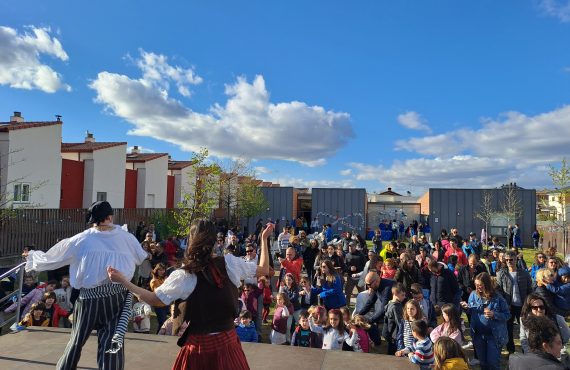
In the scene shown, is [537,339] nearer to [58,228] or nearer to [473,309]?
[473,309]

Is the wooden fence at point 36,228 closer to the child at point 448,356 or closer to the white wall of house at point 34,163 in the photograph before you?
the white wall of house at point 34,163

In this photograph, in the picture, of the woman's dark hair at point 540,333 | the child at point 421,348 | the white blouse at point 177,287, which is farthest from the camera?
the child at point 421,348

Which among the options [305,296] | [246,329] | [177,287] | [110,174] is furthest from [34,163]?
[177,287]

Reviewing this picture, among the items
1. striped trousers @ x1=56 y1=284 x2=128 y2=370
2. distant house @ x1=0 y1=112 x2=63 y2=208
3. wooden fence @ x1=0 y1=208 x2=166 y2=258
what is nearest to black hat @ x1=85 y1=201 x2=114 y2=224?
striped trousers @ x1=56 y1=284 x2=128 y2=370

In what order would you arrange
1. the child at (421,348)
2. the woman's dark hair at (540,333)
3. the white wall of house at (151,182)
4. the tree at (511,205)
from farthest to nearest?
the white wall of house at (151,182) < the tree at (511,205) < the child at (421,348) < the woman's dark hair at (540,333)

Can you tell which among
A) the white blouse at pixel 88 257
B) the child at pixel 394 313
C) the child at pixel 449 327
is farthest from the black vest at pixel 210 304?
the child at pixel 394 313

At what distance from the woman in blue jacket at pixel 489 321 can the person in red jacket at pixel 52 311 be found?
20.1 feet

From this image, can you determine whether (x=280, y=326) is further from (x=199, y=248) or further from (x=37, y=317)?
(x=199, y=248)

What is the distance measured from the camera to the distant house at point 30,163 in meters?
17.2

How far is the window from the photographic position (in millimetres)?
17734

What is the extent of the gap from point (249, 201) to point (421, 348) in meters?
24.8

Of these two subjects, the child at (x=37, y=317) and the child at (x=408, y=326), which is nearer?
the child at (x=408, y=326)

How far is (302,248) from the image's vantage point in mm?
11602

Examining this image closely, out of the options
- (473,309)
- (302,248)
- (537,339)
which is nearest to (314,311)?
(473,309)
